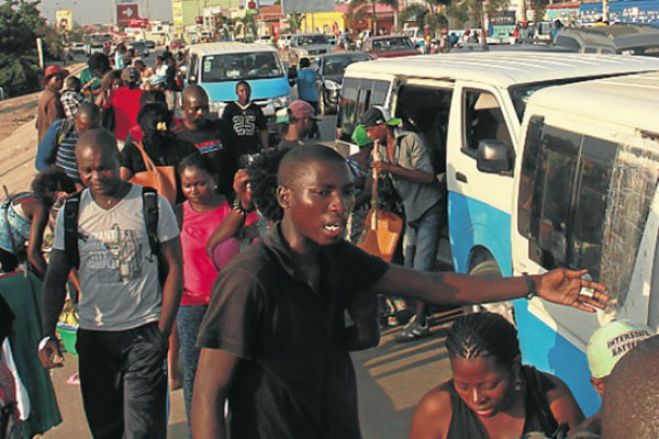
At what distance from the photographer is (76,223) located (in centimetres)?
391

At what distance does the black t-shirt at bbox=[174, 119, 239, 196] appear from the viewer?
20.8 feet

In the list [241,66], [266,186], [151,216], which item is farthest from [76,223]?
Result: [241,66]

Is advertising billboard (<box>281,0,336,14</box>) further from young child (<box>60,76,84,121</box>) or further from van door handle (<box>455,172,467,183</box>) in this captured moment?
van door handle (<box>455,172,467,183</box>)

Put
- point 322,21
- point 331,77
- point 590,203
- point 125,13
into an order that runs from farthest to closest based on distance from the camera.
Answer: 1. point 125,13
2. point 322,21
3. point 331,77
4. point 590,203

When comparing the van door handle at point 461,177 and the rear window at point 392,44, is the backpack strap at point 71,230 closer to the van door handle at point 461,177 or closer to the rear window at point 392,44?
the van door handle at point 461,177

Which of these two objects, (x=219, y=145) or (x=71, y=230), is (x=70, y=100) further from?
(x=71, y=230)

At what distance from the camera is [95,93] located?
1245cm

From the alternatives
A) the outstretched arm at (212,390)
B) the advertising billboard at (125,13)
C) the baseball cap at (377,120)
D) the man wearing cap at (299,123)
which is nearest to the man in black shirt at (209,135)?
the man wearing cap at (299,123)

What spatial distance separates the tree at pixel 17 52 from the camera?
1754 inches

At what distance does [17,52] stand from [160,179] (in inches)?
1746

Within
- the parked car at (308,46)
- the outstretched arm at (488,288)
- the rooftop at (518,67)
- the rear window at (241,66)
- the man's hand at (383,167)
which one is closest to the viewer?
the outstretched arm at (488,288)

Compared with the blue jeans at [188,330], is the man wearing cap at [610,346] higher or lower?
higher

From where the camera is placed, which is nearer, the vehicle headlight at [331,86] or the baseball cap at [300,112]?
the baseball cap at [300,112]

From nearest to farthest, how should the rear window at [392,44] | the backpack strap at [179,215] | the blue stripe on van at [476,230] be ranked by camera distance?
the backpack strap at [179,215], the blue stripe on van at [476,230], the rear window at [392,44]
